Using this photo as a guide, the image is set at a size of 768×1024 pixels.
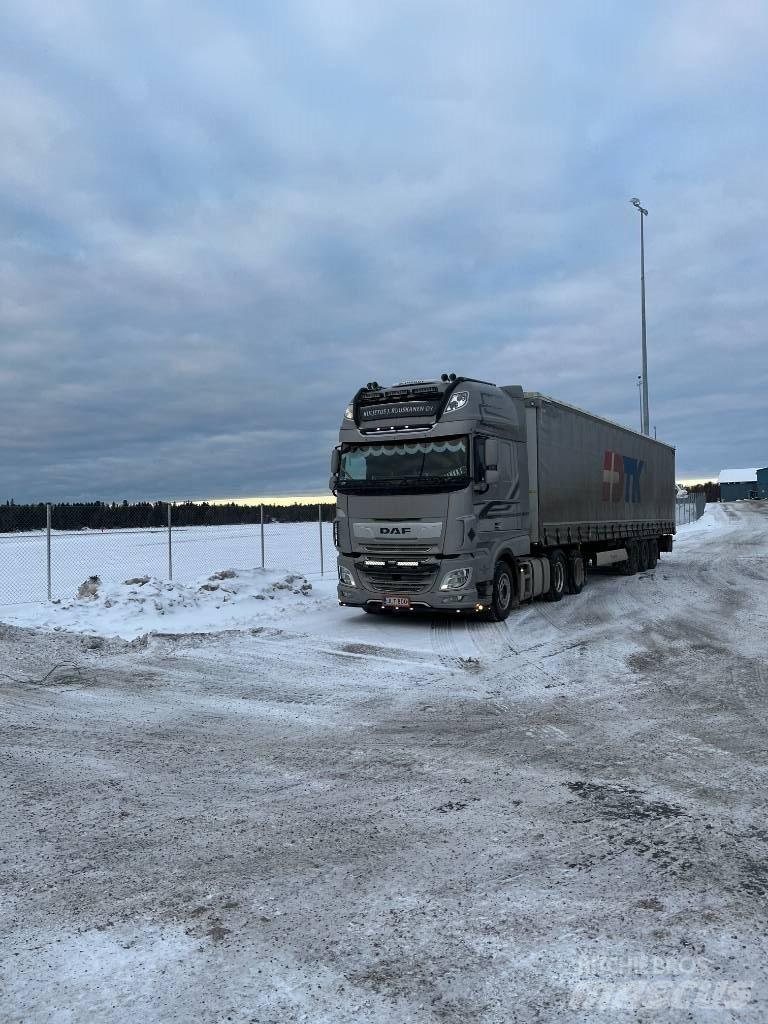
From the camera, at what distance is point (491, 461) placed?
11844 millimetres

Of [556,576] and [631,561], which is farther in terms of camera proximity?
[631,561]

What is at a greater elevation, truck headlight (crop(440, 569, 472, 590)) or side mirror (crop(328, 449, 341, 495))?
side mirror (crop(328, 449, 341, 495))

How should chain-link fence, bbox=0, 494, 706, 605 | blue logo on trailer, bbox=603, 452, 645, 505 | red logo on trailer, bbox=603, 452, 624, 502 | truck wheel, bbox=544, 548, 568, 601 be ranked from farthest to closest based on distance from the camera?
chain-link fence, bbox=0, 494, 706, 605 → blue logo on trailer, bbox=603, 452, 645, 505 → red logo on trailer, bbox=603, 452, 624, 502 → truck wheel, bbox=544, 548, 568, 601

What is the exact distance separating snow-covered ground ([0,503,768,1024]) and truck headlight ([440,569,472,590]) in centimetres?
251

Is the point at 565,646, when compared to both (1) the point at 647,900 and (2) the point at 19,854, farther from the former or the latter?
(2) the point at 19,854

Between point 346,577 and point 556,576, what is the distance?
4954 millimetres

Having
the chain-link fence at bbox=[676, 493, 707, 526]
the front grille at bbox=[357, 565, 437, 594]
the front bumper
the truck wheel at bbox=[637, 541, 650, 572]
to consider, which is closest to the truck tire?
the truck wheel at bbox=[637, 541, 650, 572]

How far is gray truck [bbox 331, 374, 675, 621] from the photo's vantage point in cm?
1168

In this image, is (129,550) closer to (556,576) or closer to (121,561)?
(121,561)

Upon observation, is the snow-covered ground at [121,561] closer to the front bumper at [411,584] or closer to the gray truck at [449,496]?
the front bumper at [411,584]

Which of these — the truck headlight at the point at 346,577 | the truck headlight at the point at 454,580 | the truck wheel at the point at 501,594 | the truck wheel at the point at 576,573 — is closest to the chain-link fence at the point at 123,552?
the truck headlight at the point at 346,577

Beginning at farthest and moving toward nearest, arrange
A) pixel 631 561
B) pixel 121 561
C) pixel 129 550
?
1. pixel 129 550
2. pixel 121 561
3. pixel 631 561

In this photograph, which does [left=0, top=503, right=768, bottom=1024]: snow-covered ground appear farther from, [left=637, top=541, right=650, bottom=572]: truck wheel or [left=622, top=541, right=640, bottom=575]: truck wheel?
[left=637, top=541, right=650, bottom=572]: truck wheel

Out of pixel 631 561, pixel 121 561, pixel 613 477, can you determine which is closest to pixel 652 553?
pixel 631 561
